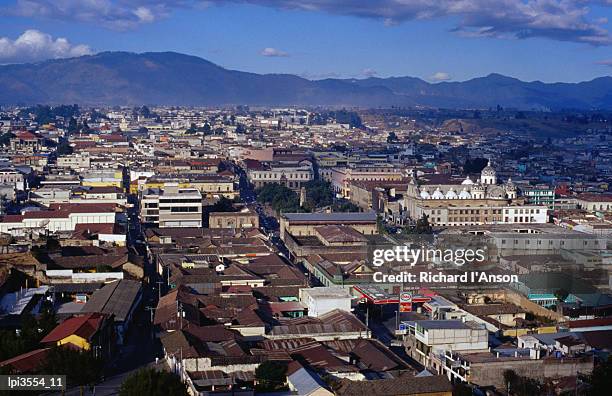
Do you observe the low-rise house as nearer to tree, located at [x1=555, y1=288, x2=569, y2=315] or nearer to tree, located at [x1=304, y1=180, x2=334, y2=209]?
tree, located at [x1=555, y1=288, x2=569, y2=315]

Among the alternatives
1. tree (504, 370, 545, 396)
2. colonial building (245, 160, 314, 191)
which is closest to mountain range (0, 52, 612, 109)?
colonial building (245, 160, 314, 191)

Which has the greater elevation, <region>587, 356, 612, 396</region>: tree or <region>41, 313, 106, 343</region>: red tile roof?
<region>587, 356, 612, 396</region>: tree

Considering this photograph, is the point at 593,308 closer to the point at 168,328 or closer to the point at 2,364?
the point at 168,328

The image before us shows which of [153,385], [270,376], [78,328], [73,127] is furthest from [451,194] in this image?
[73,127]

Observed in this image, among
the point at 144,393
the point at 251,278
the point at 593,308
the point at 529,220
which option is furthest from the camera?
the point at 529,220

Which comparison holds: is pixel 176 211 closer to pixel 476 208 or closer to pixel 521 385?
pixel 476 208

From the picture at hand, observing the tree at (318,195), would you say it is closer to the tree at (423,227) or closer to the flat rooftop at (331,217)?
the flat rooftop at (331,217)

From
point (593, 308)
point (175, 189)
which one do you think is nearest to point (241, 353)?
point (593, 308)
